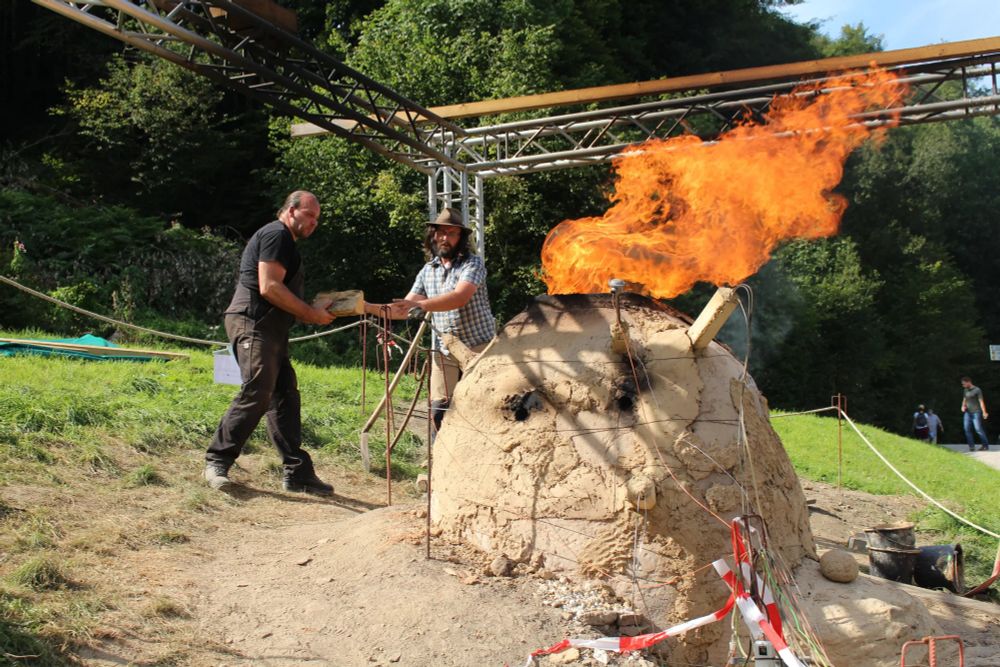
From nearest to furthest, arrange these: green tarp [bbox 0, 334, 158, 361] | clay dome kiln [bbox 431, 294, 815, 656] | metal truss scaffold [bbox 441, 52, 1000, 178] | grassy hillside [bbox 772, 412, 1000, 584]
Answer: clay dome kiln [bbox 431, 294, 815, 656], grassy hillside [bbox 772, 412, 1000, 584], green tarp [bbox 0, 334, 158, 361], metal truss scaffold [bbox 441, 52, 1000, 178]

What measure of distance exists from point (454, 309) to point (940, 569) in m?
4.05

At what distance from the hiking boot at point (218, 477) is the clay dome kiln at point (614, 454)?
1.82 metres

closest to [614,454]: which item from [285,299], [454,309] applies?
[454,309]

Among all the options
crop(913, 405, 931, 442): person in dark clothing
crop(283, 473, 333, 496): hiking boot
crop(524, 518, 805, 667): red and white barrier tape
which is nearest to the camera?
crop(524, 518, 805, 667): red and white barrier tape

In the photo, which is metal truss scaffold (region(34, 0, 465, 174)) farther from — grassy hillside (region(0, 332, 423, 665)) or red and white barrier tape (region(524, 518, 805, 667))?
red and white barrier tape (region(524, 518, 805, 667))

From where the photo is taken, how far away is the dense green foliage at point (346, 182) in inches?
704

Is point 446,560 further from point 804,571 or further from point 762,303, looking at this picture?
point 762,303

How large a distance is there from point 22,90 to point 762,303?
2159 cm

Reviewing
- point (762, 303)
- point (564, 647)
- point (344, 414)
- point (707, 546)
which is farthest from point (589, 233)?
point (762, 303)

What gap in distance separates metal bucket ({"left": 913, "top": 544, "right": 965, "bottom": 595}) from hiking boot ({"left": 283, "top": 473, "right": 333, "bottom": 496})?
14.5ft

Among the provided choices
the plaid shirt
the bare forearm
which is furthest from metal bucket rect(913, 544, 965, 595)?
the bare forearm

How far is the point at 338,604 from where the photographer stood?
15.1 feet

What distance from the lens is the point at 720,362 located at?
5.39 meters

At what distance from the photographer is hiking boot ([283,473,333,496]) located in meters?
6.89
